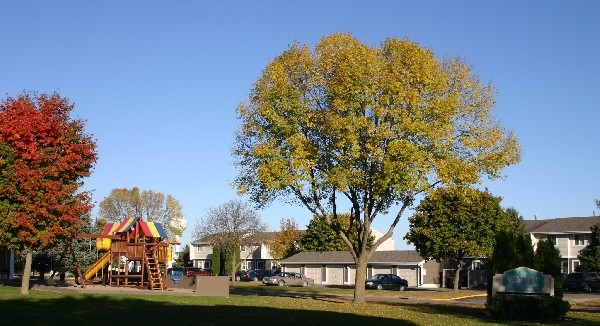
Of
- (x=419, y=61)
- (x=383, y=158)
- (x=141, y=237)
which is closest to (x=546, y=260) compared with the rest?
(x=383, y=158)

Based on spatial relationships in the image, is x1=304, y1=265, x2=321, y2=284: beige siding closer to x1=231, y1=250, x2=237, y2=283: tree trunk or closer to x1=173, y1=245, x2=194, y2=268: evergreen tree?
x1=231, y1=250, x2=237, y2=283: tree trunk

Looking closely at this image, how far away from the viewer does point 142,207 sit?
110125 millimetres

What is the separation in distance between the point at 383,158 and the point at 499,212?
2824cm

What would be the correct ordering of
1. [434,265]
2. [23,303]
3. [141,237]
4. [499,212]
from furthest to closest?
[434,265] < [499,212] < [141,237] < [23,303]

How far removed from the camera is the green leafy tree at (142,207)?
108562mm

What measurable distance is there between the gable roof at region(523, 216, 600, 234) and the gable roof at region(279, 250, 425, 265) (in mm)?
14071

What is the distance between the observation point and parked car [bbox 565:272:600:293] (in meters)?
62.7

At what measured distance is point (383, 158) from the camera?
34.4 meters

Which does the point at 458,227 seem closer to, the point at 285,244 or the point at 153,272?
the point at 153,272

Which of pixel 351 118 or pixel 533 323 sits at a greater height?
pixel 351 118

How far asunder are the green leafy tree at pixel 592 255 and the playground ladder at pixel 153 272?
42.3 meters

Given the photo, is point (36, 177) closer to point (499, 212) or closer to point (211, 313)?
point (211, 313)

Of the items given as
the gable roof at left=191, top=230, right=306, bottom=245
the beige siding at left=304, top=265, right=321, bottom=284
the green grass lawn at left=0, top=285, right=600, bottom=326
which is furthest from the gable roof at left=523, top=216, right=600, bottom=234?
the green grass lawn at left=0, top=285, right=600, bottom=326

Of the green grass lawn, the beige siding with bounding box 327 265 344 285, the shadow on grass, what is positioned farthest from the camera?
the beige siding with bounding box 327 265 344 285
